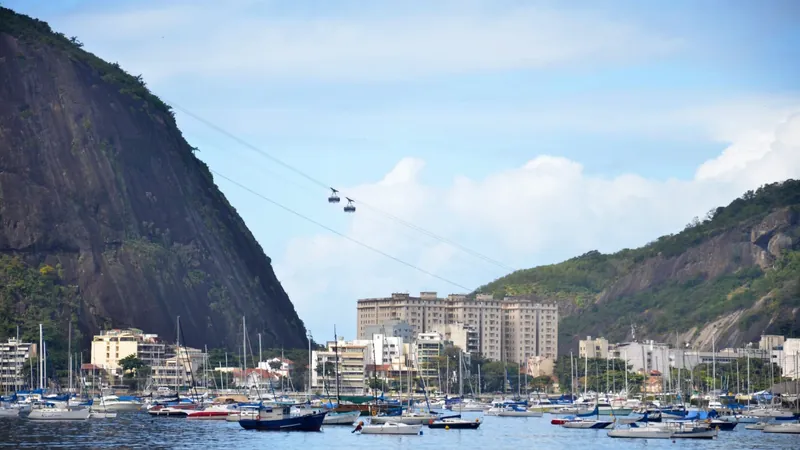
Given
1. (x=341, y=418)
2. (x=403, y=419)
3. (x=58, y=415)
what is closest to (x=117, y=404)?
(x=58, y=415)

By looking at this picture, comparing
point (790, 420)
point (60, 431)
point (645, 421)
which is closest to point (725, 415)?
point (790, 420)

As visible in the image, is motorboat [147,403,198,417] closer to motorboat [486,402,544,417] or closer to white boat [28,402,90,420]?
white boat [28,402,90,420]

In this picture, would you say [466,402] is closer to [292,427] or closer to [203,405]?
[203,405]

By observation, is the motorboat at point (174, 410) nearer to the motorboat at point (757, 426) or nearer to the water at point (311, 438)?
the water at point (311, 438)

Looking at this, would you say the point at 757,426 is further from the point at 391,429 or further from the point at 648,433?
the point at 391,429

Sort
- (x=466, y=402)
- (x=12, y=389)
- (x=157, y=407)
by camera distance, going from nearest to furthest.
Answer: (x=157, y=407) → (x=466, y=402) → (x=12, y=389)

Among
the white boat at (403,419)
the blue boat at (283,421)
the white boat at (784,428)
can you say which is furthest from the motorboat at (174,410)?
the white boat at (784,428)
